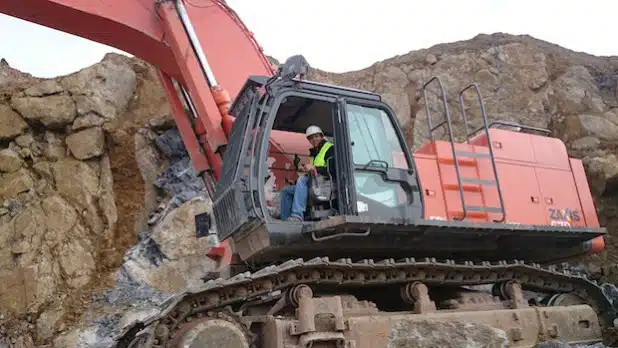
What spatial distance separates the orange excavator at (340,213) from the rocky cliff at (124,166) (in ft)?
16.2

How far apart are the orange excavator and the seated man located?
0.08 metres

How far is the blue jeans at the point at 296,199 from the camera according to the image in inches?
Result: 186

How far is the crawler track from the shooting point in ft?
A: 12.1

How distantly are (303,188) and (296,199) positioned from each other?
0.12 m

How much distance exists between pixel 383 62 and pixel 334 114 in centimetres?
1160

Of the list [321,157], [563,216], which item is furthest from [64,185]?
[563,216]

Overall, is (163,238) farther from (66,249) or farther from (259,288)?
(259,288)

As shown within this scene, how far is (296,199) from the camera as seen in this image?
4.75 m

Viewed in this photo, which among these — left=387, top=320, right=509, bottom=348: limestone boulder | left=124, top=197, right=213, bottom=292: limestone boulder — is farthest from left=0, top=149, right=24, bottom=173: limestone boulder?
left=387, top=320, right=509, bottom=348: limestone boulder

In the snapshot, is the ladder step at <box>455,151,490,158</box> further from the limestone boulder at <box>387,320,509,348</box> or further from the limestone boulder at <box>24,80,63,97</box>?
the limestone boulder at <box>24,80,63,97</box>

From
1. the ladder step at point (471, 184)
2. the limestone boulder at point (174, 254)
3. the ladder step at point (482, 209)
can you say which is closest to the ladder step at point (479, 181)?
the ladder step at point (471, 184)

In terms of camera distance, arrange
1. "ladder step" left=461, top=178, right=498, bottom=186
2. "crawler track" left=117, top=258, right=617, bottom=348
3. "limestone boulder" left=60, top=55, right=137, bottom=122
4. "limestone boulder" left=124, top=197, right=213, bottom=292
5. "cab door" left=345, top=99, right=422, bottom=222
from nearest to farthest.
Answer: "crawler track" left=117, top=258, right=617, bottom=348 → "cab door" left=345, top=99, right=422, bottom=222 → "ladder step" left=461, top=178, right=498, bottom=186 → "limestone boulder" left=124, top=197, right=213, bottom=292 → "limestone boulder" left=60, top=55, right=137, bottom=122

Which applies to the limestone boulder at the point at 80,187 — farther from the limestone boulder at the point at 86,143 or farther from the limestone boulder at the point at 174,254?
the limestone boulder at the point at 174,254

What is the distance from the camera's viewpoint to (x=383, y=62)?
53.3ft
